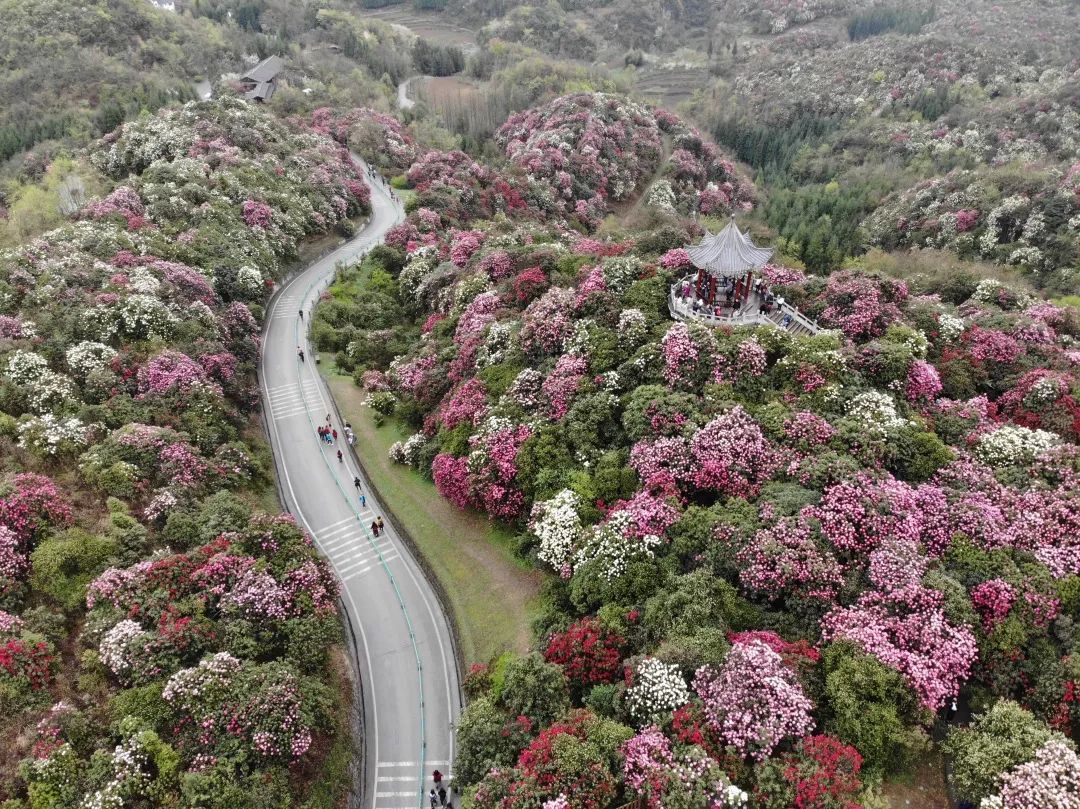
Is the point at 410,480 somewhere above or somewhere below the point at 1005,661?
below

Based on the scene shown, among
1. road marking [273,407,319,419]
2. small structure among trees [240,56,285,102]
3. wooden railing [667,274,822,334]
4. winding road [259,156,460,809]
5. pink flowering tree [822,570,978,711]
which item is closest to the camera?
pink flowering tree [822,570,978,711]

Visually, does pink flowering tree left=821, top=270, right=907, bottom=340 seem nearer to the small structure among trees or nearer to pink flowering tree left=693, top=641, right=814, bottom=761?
pink flowering tree left=693, top=641, right=814, bottom=761

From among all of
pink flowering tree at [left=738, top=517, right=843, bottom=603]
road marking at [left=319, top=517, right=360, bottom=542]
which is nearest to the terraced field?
road marking at [left=319, top=517, right=360, bottom=542]

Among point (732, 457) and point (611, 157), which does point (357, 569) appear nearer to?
point (732, 457)

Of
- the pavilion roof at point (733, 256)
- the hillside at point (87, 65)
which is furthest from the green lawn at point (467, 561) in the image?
the hillside at point (87, 65)

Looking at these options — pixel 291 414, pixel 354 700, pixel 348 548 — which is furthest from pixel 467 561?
pixel 291 414

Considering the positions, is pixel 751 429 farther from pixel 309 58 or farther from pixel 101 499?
pixel 309 58

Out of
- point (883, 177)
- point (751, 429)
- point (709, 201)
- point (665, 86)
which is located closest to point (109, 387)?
point (751, 429)
